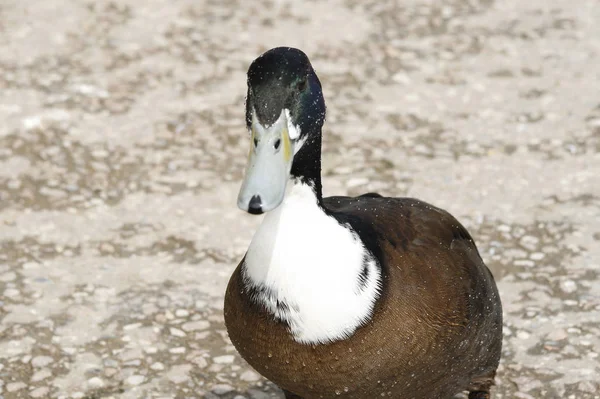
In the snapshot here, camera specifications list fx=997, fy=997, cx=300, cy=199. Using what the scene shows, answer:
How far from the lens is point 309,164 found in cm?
356

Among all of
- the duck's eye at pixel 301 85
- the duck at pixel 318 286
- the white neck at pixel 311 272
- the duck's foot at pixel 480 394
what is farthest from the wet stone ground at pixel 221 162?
the duck's eye at pixel 301 85

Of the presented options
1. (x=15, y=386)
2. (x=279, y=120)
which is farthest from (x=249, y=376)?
(x=279, y=120)

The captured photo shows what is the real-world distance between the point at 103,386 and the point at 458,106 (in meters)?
3.81

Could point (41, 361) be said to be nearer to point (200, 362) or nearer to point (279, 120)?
point (200, 362)

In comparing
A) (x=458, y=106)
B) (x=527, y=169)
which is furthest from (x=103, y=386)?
(x=458, y=106)

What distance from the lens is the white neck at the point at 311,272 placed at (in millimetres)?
3447

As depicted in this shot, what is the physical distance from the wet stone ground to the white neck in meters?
1.28

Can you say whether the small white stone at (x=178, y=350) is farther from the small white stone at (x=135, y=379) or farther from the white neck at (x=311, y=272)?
the white neck at (x=311, y=272)

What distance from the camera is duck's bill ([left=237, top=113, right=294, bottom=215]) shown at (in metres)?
3.16

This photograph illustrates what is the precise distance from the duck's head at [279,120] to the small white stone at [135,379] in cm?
168

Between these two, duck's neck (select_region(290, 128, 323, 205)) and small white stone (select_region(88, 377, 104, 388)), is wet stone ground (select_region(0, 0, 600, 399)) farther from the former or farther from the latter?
duck's neck (select_region(290, 128, 323, 205))

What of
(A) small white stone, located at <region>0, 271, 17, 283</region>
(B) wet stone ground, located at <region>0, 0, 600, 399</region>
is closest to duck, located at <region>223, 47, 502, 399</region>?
(B) wet stone ground, located at <region>0, 0, 600, 399</region>

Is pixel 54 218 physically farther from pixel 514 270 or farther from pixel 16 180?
pixel 514 270

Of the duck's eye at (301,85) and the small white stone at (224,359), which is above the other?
the duck's eye at (301,85)
